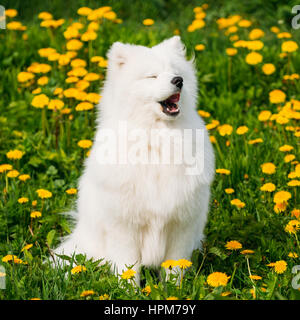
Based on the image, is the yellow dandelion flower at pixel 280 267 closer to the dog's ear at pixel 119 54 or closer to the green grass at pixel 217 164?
the green grass at pixel 217 164

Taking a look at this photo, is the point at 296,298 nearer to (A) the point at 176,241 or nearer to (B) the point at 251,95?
(A) the point at 176,241

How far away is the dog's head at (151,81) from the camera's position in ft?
9.77

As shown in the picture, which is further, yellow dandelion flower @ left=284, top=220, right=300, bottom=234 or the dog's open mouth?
yellow dandelion flower @ left=284, top=220, right=300, bottom=234

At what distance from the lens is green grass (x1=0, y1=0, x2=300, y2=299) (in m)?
2.96

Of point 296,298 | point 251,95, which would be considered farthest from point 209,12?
point 296,298

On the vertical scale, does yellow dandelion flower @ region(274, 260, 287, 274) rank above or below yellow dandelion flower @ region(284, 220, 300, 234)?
below

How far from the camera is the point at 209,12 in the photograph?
7164 mm

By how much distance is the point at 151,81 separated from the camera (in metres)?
3.01

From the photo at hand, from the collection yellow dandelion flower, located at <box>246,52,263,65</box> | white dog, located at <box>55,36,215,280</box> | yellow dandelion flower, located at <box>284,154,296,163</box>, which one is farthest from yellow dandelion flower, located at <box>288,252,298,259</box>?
yellow dandelion flower, located at <box>246,52,263,65</box>

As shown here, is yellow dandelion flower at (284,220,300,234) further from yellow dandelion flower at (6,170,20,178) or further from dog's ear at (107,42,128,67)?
yellow dandelion flower at (6,170,20,178)

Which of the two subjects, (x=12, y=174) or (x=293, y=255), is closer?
(x=293, y=255)

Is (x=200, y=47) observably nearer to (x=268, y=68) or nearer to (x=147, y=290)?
(x=268, y=68)

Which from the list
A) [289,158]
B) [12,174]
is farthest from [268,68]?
[12,174]

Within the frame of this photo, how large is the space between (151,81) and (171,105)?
0.19 metres
